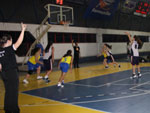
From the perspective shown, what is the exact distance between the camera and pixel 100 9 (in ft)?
63.2

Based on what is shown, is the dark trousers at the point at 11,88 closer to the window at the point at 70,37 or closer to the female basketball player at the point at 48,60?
the female basketball player at the point at 48,60

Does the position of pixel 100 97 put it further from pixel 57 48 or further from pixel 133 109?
pixel 57 48

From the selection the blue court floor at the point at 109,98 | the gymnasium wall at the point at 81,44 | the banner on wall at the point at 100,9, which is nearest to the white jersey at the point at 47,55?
the blue court floor at the point at 109,98

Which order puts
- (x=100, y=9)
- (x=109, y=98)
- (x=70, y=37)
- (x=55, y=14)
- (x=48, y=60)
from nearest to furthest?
(x=109, y=98) → (x=48, y=60) → (x=55, y=14) → (x=70, y=37) → (x=100, y=9)

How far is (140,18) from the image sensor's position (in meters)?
27.8

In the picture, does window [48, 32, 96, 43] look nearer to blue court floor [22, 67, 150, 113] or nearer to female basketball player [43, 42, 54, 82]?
female basketball player [43, 42, 54, 82]

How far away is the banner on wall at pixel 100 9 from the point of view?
18469 millimetres

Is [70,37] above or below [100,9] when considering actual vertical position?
below

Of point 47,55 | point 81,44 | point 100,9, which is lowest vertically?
point 47,55

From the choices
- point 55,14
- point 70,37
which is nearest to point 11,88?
point 55,14

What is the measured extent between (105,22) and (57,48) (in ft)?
24.6

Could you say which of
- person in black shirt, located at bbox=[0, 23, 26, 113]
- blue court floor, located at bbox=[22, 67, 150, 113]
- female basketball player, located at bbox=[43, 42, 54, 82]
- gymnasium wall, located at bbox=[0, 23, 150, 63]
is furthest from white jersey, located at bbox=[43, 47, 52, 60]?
person in black shirt, located at bbox=[0, 23, 26, 113]

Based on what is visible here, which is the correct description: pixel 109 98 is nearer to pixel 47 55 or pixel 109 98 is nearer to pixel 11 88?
pixel 11 88

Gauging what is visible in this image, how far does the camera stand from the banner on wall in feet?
60.6
